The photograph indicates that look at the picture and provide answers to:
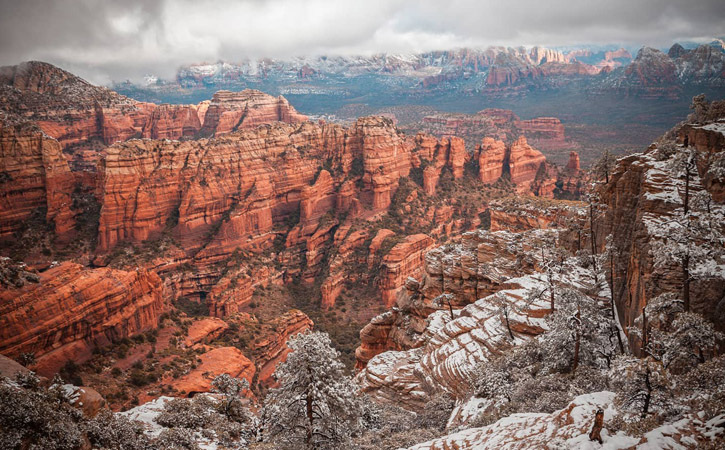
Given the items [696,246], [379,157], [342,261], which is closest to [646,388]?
[696,246]

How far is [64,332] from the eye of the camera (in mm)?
24906

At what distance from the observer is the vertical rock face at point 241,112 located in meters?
107

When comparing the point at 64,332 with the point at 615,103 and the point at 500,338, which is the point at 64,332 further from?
the point at 615,103

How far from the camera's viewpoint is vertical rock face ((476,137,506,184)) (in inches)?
3258

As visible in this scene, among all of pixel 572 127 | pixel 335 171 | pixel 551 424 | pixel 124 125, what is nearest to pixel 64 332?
pixel 551 424

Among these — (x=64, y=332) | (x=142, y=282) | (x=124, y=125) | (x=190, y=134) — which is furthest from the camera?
(x=190, y=134)

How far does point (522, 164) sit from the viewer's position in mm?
85938

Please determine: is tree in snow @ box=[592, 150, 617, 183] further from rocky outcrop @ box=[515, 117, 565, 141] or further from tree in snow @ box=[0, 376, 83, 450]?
rocky outcrop @ box=[515, 117, 565, 141]

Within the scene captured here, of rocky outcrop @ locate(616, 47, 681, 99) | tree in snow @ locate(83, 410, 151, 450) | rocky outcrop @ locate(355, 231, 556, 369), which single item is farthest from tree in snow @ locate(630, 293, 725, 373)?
Result: rocky outcrop @ locate(616, 47, 681, 99)

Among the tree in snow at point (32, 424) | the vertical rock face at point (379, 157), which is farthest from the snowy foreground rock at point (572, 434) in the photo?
the vertical rock face at point (379, 157)

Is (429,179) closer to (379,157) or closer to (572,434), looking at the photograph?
(379,157)

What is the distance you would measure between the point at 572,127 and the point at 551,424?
→ 17280 cm

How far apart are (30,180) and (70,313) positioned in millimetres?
34039

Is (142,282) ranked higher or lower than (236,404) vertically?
higher
